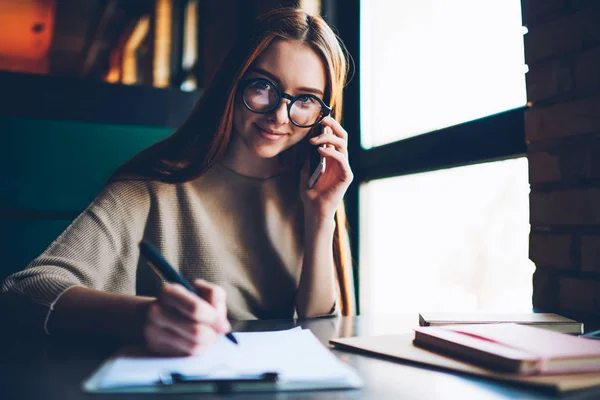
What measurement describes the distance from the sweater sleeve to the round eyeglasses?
0.33 metres

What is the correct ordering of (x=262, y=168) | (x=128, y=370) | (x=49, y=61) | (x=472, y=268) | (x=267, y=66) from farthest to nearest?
(x=49, y=61), (x=472, y=268), (x=262, y=168), (x=267, y=66), (x=128, y=370)

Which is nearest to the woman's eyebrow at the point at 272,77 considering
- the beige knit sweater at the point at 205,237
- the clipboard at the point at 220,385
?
the beige knit sweater at the point at 205,237

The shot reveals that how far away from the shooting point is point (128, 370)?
1.77ft

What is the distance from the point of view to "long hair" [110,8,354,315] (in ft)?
3.95

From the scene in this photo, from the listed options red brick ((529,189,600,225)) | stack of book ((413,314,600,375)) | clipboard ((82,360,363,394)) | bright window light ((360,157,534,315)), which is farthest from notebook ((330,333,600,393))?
red brick ((529,189,600,225))

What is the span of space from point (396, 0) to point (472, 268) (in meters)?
1.11

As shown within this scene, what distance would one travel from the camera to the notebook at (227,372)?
50cm

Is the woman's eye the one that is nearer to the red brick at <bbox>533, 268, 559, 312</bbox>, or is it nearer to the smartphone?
the smartphone

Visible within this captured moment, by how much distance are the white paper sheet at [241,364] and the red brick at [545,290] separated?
2.15 feet

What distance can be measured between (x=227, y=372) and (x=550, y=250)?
2.74ft

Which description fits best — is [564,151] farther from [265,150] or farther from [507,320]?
[265,150]

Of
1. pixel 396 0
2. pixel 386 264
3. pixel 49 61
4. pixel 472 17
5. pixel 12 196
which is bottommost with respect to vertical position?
pixel 386 264

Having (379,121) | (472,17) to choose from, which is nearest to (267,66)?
(472,17)

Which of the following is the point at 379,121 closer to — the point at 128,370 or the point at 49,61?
the point at 128,370
